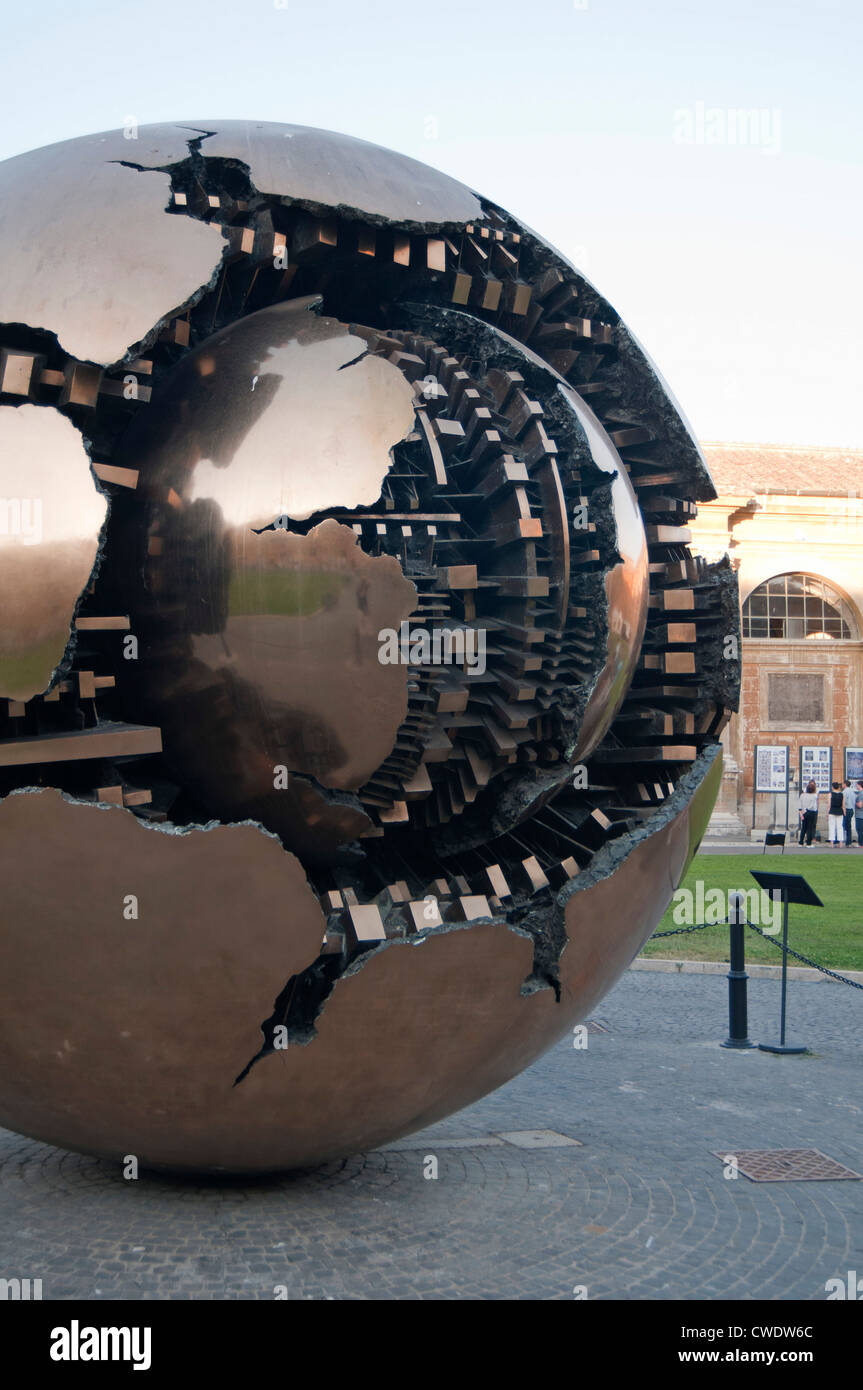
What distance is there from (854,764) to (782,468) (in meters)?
8.92

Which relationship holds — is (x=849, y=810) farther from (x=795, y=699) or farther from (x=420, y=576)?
(x=420, y=576)

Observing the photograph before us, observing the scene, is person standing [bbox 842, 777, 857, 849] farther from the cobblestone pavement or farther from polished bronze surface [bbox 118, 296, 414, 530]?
polished bronze surface [bbox 118, 296, 414, 530]

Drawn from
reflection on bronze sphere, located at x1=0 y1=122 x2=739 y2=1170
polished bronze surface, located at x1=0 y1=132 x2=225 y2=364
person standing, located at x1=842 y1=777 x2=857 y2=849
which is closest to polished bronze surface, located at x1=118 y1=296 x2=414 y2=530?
reflection on bronze sphere, located at x1=0 y1=122 x2=739 y2=1170

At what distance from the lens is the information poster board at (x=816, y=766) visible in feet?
103

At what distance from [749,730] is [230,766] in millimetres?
28247

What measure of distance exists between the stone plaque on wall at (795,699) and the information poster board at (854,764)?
138 centimetres

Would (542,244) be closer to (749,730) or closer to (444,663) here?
(444,663)

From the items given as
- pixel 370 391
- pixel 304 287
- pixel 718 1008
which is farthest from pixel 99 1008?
pixel 718 1008

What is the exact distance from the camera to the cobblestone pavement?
480cm

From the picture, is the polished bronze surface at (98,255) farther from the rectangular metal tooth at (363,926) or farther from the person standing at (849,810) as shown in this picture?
the person standing at (849,810)

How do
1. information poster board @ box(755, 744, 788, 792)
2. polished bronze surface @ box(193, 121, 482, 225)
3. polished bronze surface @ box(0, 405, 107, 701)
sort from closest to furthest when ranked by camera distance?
polished bronze surface @ box(0, 405, 107, 701) < polished bronze surface @ box(193, 121, 482, 225) < information poster board @ box(755, 744, 788, 792)

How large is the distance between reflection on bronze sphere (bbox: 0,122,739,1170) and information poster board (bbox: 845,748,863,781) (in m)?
27.1

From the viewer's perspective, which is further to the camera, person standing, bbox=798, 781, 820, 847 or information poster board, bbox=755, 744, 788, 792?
information poster board, bbox=755, 744, 788, 792

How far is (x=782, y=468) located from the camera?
3475 centimetres
